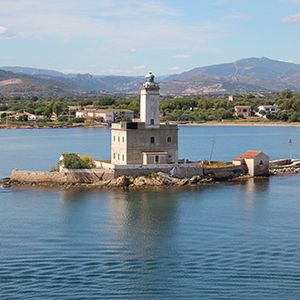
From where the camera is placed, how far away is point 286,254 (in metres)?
14.2

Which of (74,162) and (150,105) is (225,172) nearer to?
(150,105)

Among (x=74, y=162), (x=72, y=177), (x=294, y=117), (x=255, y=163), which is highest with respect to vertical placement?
(x=294, y=117)

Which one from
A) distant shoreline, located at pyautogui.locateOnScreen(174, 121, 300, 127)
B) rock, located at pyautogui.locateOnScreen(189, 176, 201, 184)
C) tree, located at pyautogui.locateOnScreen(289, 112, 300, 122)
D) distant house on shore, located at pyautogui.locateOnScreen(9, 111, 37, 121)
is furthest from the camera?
distant house on shore, located at pyautogui.locateOnScreen(9, 111, 37, 121)

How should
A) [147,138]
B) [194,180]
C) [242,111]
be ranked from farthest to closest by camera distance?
[242,111]
[147,138]
[194,180]

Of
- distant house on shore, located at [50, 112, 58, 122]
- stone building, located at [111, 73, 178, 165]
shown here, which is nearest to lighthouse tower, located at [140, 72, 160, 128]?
stone building, located at [111, 73, 178, 165]

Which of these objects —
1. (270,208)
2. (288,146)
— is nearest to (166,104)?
(288,146)

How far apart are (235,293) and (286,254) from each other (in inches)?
101

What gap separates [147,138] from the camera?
24109 millimetres

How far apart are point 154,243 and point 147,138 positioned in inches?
353

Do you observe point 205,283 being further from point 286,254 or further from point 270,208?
point 270,208

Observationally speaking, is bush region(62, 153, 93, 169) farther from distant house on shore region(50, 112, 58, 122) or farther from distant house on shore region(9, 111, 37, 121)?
distant house on shore region(50, 112, 58, 122)

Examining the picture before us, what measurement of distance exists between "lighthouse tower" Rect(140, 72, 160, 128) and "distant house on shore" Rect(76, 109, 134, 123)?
120ft

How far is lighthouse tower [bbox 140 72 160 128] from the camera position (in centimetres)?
2436

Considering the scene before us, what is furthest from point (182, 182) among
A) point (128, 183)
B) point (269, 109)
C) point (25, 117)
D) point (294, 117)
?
point (269, 109)
